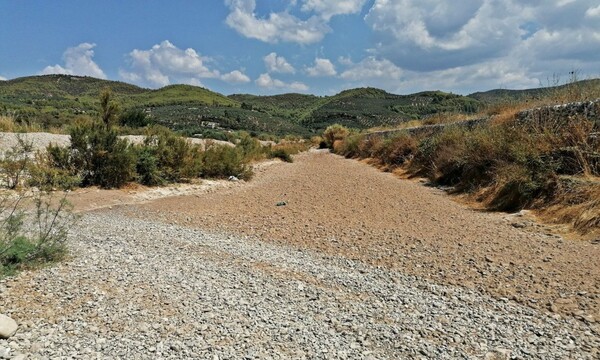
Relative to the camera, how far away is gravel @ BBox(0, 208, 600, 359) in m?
2.99

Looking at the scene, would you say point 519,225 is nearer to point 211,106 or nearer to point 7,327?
point 7,327

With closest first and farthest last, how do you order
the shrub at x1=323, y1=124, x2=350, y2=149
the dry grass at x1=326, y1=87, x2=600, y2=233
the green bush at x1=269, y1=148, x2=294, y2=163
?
1. the dry grass at x1=326, y1=87, x2=600, y2=233
2. the green bush at x1=269, y1=148, x2=294, y2=163
3. the shrub at x1=323, y1=124, x2=350, y2=149

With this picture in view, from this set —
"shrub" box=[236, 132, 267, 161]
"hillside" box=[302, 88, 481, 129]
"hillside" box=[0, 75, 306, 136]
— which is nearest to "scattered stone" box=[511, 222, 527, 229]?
"shrub" box=[236, 132, 267, 161]

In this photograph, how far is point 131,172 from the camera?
449 inches

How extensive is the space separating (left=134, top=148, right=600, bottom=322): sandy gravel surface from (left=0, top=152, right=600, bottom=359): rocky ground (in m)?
0.03

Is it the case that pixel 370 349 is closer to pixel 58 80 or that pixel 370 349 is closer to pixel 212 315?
pixel 212 315

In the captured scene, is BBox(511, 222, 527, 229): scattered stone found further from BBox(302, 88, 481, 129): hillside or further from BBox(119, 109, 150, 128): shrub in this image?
BBox(302, 88, 481, 129): hillside

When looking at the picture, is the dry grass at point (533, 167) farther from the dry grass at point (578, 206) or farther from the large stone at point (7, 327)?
the large stone at point (7, 327)

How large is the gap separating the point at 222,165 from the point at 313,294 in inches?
449

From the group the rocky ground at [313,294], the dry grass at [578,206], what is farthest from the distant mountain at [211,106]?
the dry grass at [578,206]

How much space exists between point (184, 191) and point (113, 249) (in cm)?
692

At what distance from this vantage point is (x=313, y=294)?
412 cm

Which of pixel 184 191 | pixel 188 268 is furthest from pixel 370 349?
pixel 184 191

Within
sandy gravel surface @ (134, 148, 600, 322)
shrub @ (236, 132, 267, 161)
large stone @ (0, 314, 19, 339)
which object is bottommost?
sandy gravel surface @ (134, 148, 600, 322)
